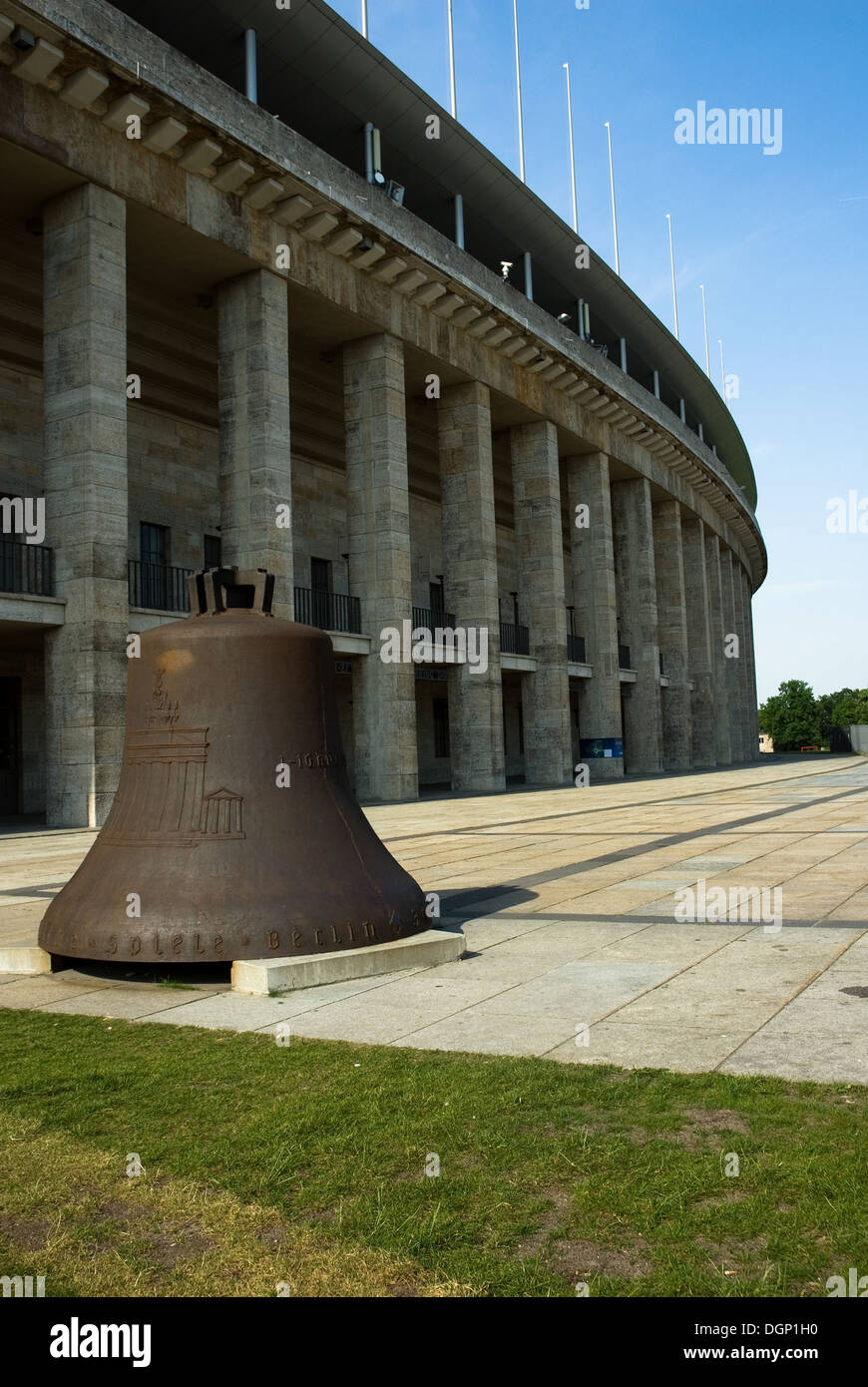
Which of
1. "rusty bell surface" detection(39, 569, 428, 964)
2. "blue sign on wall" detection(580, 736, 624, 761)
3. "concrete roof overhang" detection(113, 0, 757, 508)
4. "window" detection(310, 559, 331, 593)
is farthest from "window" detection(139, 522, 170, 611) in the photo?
"rusty bell surface" detection(39, 569, 428, 964)

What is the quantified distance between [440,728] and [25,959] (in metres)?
36.9

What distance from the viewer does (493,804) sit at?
25.9 metres

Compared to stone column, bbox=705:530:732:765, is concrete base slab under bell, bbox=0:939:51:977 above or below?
below

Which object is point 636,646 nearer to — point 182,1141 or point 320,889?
point 320,889

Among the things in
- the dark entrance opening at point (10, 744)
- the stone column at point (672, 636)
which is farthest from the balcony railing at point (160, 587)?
the stone column at point (672, 636)

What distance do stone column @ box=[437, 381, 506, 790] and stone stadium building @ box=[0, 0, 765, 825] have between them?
9cm

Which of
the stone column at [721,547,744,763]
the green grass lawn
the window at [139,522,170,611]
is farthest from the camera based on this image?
the stone column at [721,547,744,763]

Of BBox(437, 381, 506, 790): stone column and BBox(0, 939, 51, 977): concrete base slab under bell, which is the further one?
BBox(437, 381, 506, 790): stone column

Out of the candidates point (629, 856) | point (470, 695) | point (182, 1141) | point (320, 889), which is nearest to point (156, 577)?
point (470, 695)

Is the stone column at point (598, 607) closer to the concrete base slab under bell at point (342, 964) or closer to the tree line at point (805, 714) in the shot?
the concrete base slab under bell at point (342, 964)

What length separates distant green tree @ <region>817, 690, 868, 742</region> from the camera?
12244 centimetres

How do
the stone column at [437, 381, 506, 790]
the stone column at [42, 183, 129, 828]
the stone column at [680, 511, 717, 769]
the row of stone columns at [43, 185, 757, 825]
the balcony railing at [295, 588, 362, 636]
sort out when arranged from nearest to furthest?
the stone column at [42, 183, 129, 828] < the row of stone columns at [43, 185, 757, 825] < the balcony railing at [295, 588, 362, 636] < the stone column at [437, 381, 506, 790] < the stone column at [680, 511, 717, 769]

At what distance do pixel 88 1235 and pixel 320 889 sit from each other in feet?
11.7

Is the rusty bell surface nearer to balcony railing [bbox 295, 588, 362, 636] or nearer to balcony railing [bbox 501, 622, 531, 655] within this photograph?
balcony railing [bbox 295, 588, 362, 636]
